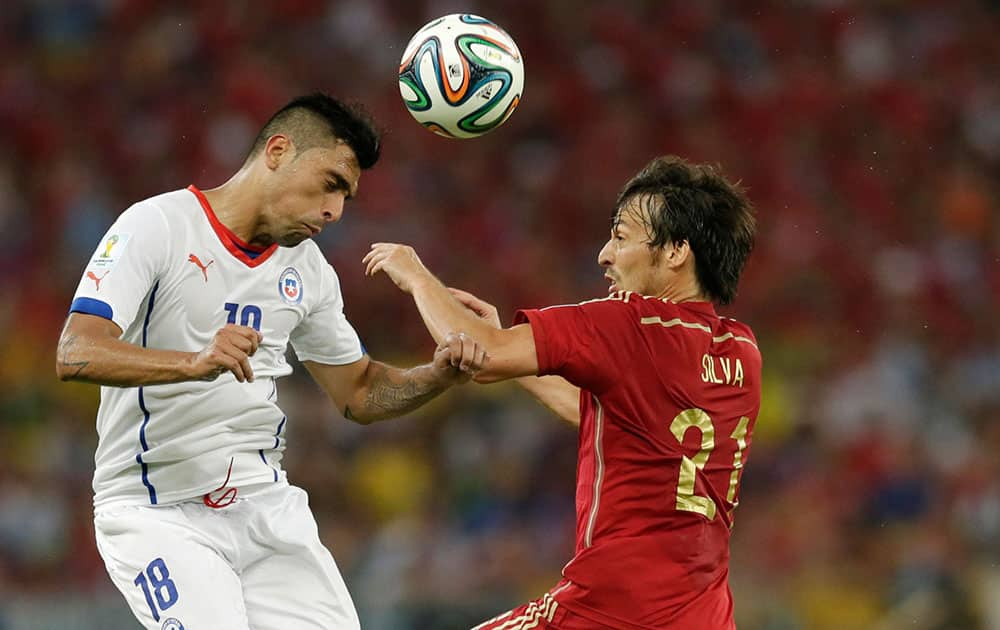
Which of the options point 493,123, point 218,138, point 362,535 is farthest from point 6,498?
point 493,123

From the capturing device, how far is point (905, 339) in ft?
35.4

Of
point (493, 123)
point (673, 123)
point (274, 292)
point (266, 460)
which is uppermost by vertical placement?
point (673, 123)

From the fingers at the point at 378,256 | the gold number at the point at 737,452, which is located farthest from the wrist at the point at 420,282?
the gold number at the point at 737,452

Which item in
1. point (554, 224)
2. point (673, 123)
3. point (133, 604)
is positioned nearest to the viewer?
point (133, 604)

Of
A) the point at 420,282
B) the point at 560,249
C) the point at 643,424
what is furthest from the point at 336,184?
the point at 560,249

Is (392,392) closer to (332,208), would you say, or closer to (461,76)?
(332,208)

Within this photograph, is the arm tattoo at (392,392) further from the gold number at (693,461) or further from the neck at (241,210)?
the gold number at (693,461)

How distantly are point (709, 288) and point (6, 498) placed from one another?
5.92 meters

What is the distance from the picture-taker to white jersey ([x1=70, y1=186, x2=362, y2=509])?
4.25 m

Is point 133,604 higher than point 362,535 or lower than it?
higher

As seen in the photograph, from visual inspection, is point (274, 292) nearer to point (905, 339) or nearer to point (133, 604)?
point (133, 604)

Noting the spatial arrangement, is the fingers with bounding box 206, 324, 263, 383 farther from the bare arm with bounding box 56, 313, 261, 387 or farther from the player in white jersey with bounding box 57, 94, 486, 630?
the player in white jersey with bounding box 57, 94, 486, 630

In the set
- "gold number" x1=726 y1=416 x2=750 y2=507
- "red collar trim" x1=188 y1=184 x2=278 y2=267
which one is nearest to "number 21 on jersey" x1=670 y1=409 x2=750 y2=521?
"gold number" x1=726 y1=416 x2=750 y2=507

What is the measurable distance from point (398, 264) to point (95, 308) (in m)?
0.92
